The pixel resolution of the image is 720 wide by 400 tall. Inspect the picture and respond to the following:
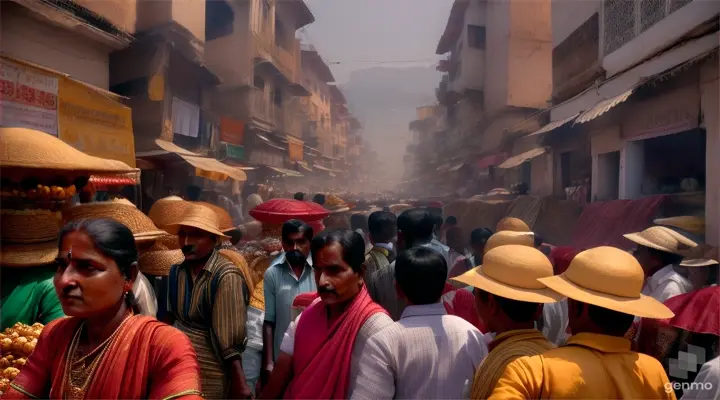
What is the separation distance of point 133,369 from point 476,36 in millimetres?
29908

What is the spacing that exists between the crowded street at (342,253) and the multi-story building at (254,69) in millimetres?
4928

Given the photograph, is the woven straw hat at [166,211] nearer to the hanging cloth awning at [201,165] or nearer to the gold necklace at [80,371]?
the gold necklace at [80,371]

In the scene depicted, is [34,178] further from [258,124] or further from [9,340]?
[258,124]

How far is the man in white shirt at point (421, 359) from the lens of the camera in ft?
6.53

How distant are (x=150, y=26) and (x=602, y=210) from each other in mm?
12292

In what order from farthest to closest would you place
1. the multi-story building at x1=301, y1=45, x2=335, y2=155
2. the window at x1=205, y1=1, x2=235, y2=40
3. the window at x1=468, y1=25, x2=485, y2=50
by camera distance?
the multi-story building at x1=301, y1=45, x2=335, y2=155, the window at x1=468, y1=25, x2=485, y2=50, the window at x1=205, y1=1, x2=235, y2=40

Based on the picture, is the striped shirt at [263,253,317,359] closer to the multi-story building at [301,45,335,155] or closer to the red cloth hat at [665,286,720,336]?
the red cloth hat at [665,286,720,336]

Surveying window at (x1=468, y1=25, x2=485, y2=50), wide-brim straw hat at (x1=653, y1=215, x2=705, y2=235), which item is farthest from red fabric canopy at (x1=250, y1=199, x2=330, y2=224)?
window at (x1=468, y1=25, x2=485, y2=50)

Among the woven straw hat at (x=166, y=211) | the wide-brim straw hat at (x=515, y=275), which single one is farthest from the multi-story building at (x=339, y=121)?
the wide-brim straw hat at (x=515, y=275)

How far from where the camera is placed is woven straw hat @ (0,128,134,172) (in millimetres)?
2793

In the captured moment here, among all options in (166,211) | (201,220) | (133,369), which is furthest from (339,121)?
(133,369)

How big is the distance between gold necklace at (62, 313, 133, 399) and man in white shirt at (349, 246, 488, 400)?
1.02m

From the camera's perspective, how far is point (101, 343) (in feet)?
5.65

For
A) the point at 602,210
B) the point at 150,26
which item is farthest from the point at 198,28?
the point at 602,210
